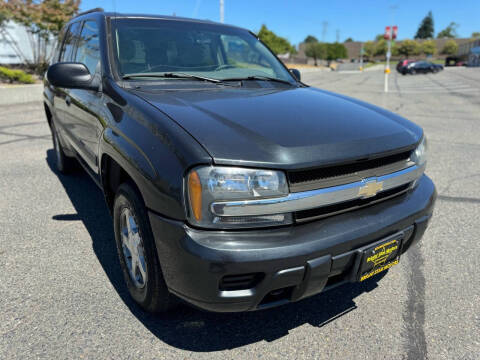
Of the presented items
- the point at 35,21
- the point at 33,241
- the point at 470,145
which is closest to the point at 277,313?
the point at 33,241

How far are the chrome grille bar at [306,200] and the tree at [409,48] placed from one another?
144894 mm

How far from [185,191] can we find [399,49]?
14866 centimetres

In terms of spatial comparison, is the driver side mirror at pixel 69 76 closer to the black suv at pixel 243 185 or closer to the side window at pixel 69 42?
the black suv at pixel 243 185

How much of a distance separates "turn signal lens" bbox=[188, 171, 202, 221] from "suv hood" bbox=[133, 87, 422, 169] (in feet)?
0.43

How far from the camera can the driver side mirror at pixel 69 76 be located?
269 cm

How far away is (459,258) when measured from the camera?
10.0ft

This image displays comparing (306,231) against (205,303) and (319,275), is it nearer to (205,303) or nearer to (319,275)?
(319,275)

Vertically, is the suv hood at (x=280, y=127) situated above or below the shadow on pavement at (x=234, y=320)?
above

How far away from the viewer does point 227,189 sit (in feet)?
5.64

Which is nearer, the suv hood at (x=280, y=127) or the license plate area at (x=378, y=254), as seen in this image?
the suv hood at (x=280, y=127)

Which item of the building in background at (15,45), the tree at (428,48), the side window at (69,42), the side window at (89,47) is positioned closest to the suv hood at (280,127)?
the side window at (89,47)

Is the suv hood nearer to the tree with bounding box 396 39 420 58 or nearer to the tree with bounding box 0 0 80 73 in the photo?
the tree with bounding box 0 0 80 73

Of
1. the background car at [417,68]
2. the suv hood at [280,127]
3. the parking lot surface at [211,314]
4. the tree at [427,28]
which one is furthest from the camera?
the tree at [427,28]

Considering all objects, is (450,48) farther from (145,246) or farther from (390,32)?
(145,246)
